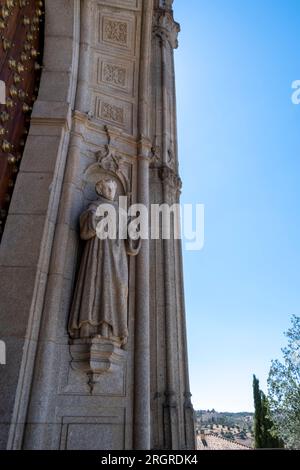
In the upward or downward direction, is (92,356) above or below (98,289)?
below

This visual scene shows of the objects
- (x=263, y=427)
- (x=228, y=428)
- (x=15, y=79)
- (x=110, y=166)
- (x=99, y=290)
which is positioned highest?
(x=228, y=428)

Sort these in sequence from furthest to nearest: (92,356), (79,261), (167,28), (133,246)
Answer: (167,28) → (133,246) → (79,261) → (92,356)

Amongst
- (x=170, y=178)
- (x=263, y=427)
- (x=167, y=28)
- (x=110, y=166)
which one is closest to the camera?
(x=110, y=166)

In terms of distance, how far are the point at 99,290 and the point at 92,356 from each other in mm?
752

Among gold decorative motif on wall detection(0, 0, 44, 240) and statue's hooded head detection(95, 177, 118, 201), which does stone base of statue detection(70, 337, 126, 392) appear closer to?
gold decorative motif on wall detection(0, 0, 44, 240)

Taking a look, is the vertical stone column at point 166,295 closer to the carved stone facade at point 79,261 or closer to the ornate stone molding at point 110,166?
the carved stone facade at point 79,261

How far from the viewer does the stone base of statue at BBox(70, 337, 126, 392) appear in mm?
3928

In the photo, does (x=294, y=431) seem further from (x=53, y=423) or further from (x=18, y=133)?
(x=18, y=133)

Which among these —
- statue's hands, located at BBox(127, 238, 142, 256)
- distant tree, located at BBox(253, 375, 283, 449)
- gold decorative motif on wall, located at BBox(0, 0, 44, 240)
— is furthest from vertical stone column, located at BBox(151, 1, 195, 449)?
distant tree, located at BBox(253, 375, 283, 449)

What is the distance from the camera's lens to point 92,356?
392cm

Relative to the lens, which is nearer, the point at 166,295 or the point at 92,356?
the point at 92,356

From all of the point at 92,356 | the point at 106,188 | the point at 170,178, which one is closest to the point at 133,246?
the point at 106,188

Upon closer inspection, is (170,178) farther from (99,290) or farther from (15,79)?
(99,290)
